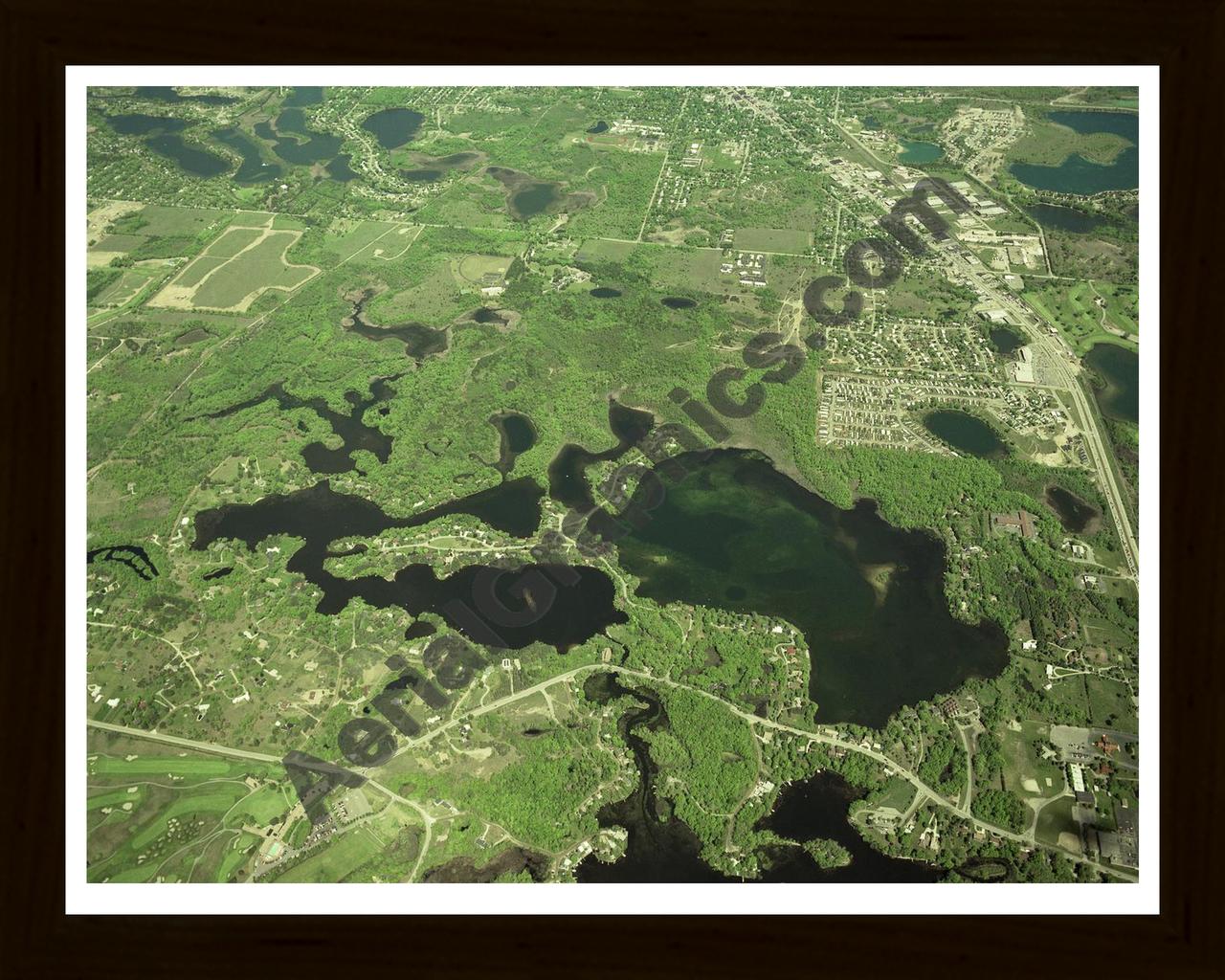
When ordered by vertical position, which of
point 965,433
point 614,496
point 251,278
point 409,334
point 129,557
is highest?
point 251,278

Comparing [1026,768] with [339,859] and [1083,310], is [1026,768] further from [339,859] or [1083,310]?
[1083,310]

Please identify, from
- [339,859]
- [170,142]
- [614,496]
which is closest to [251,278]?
[170,142]

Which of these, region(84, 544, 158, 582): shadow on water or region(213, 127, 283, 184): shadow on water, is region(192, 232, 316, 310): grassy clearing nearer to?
region(213, 127, 283, 184): shadow on water

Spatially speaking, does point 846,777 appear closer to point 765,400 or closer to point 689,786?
point 689,786

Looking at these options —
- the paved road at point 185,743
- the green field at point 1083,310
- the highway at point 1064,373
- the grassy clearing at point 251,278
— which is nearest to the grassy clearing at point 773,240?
the highway at point 1064,373

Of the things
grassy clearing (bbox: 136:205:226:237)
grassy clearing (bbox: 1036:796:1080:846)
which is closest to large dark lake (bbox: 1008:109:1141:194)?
grassy clearing (bbox: 1036:796:1080:846)

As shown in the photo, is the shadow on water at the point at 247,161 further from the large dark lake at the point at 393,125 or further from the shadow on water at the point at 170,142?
the large dark lake at the point at 393,125
